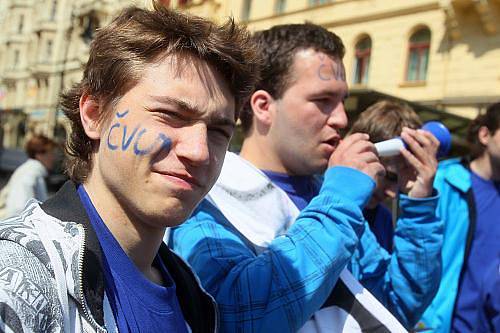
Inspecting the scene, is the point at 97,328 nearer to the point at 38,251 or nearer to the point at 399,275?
the point at 38,251

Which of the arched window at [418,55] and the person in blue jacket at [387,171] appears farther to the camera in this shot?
the arched window at [418,55]

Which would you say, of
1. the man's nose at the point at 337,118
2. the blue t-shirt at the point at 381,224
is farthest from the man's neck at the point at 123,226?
the blue t-shirt at the point at 381,224

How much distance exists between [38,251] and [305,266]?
2.28 ft

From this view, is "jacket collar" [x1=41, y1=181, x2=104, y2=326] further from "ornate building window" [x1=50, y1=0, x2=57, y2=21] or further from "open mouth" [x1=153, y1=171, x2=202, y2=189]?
"ornate building window" [x1=50, y1=0, x2=57, y2=21]

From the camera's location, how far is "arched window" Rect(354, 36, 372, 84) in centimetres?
1633

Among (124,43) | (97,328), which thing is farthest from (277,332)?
(124,43)

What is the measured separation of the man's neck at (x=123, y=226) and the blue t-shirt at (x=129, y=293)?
0.02 m

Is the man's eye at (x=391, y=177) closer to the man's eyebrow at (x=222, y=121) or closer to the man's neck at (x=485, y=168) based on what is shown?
the man's neck at (x=485, y=168)

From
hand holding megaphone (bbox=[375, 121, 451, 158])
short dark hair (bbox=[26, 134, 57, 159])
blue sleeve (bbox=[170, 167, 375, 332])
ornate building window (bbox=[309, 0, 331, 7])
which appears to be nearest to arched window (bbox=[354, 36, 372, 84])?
ornate building window (bbox=[309, 0, 331, 7])

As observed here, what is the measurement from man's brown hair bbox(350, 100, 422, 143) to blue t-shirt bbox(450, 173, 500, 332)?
2.23 feet

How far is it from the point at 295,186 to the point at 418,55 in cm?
1421

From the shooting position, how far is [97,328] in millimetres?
1000

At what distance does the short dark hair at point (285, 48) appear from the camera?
76.3 inches

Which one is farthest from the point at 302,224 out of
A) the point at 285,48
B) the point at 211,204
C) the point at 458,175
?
the point at 458,175
